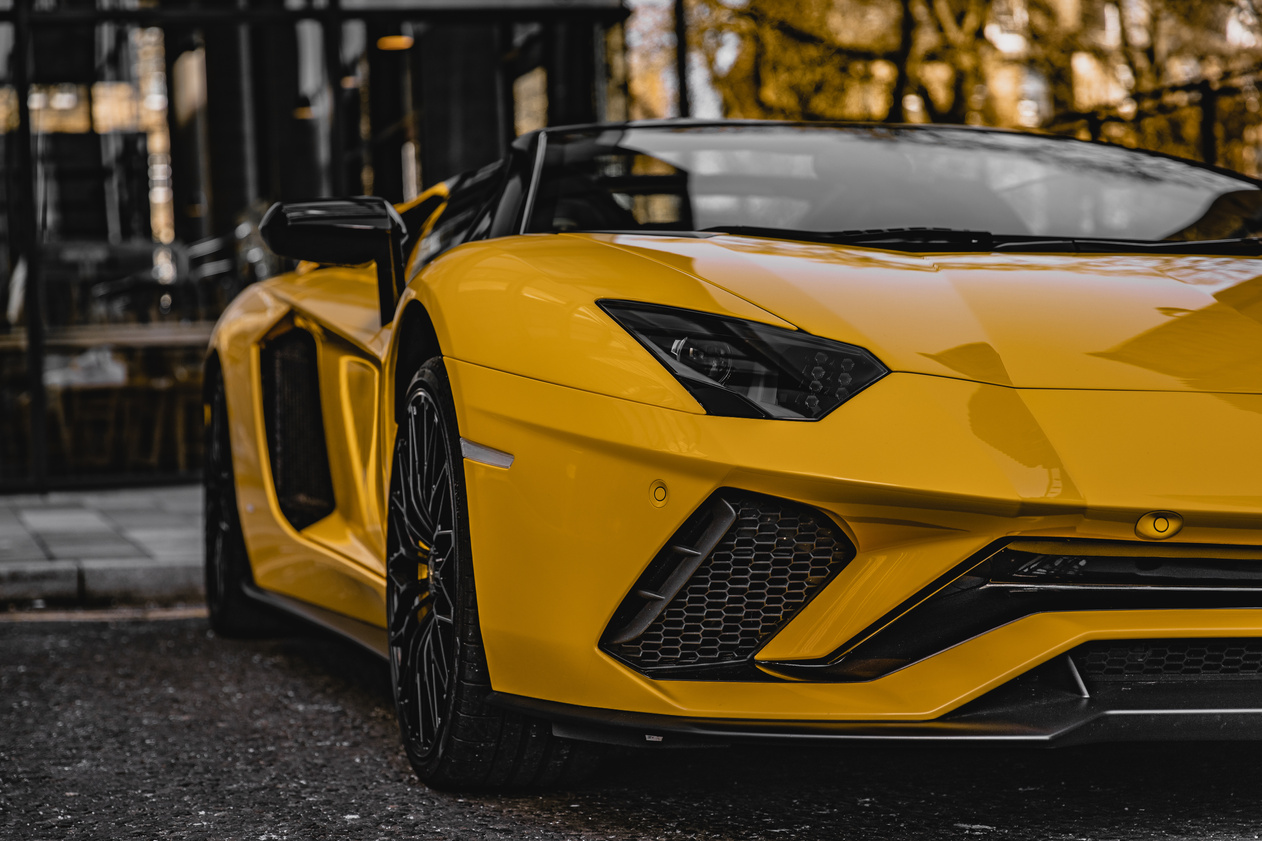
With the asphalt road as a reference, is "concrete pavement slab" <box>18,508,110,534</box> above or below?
below

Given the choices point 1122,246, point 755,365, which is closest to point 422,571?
point 755,365

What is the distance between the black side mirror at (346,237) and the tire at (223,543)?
3.70 ft

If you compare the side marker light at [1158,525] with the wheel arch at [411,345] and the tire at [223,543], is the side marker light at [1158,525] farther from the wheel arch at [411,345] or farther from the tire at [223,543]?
the tire at [223,543]

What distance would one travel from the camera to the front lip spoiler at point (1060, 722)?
2.47m

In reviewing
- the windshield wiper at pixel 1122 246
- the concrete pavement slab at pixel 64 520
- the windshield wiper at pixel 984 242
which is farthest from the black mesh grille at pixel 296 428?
the concrete pavement slab at pixel 64 520

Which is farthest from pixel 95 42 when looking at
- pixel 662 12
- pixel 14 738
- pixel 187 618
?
pixel 14 738

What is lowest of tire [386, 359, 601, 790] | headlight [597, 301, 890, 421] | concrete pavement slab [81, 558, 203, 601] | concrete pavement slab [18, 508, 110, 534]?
concrete pavement slab [18, 508, 110, 534]

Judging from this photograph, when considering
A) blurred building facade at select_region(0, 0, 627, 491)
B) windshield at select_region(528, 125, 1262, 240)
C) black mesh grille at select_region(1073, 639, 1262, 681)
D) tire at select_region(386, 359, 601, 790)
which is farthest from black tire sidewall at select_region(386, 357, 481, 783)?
blurred building facade at select_region(0, 0, 627, 491)

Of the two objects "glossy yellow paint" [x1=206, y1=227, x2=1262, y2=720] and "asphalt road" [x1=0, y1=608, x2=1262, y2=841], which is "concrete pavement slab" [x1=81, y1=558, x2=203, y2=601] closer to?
"asphalt road" [x1=0, y1=608, x2=1262, y2=841]

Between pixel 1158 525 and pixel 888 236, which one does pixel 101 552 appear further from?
pixel 1158 525

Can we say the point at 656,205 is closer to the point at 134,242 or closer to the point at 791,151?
the point at 791,151

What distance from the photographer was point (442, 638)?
119 inches

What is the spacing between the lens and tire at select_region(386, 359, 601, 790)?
9.47 feet

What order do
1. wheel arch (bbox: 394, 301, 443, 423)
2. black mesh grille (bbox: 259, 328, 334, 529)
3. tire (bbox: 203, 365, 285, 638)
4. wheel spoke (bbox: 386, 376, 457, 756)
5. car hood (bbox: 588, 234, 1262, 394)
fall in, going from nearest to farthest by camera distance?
car hood (bbox: 588, 234, 1262, 394), wheel spoke (bbox: 386, 376, 457, 756), wheel arch (bbox: 394, 301, 443, 423), black mesh grille (bbox: 259, 328, 334, 529), tire (bbox: 203, 365, 285, 638)
